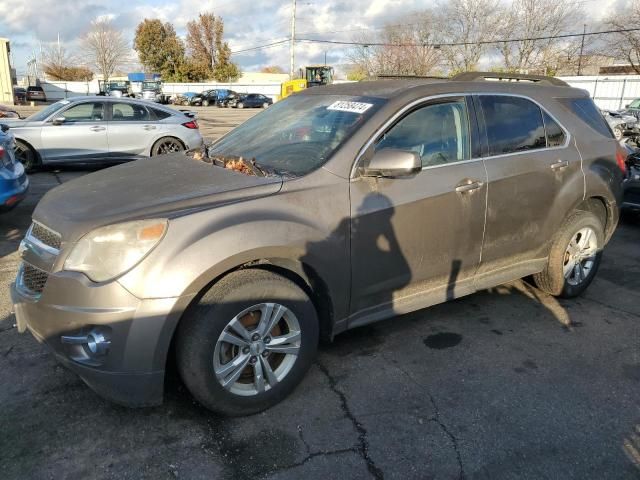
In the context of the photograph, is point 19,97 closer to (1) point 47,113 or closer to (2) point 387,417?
(1) point 47,113

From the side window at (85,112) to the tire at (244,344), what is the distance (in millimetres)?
9212

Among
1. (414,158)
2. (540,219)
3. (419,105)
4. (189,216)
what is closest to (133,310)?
(189,216)

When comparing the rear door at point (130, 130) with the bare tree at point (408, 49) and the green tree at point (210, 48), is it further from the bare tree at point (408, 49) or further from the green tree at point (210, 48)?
the green tree at point (210, 48)

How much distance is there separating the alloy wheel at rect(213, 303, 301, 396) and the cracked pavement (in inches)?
8.3

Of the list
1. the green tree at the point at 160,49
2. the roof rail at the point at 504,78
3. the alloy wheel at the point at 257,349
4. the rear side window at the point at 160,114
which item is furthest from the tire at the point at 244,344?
the green tree at the point at 160,49

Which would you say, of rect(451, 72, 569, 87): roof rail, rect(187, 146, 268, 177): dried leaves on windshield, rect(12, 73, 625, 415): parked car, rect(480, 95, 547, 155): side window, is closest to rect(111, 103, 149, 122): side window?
rect(12, 73, 625, 415): parked car

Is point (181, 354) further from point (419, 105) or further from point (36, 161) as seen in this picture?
point (36, 161)

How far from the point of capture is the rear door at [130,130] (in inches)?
420

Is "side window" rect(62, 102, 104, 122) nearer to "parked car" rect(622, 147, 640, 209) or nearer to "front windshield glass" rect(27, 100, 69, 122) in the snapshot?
"front windshield glass" rect(27, 100, 69, 122)

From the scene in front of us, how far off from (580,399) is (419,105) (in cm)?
210

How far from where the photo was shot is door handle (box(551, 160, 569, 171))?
4078 mm

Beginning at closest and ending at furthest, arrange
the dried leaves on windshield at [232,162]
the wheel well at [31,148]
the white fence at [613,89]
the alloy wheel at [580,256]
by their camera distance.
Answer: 1. the dried leaves on windshield at [232,162]
2. the alloy wheel at [580,256]
3. the wheel well at [31,148]
4. the white fence at [613,89]

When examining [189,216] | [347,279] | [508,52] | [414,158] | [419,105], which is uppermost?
[508,52]

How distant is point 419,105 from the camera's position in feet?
11.3
